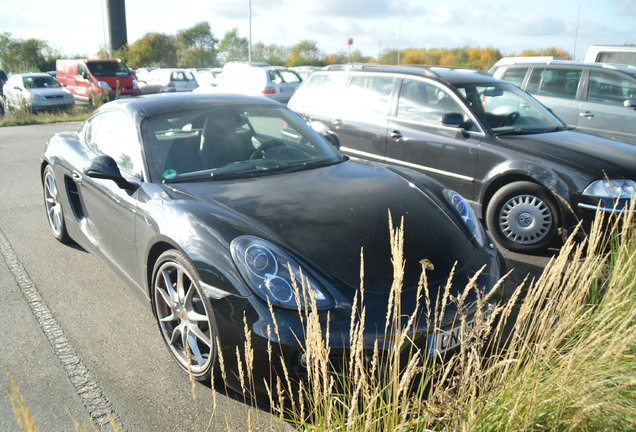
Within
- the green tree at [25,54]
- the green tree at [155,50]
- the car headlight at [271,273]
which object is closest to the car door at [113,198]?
the car headlight at [271,273]

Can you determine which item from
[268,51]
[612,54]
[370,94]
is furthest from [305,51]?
[370,94]

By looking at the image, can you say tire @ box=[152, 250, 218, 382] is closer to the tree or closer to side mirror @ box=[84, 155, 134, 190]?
side mirror @ box=[84, 155, 134, 190]

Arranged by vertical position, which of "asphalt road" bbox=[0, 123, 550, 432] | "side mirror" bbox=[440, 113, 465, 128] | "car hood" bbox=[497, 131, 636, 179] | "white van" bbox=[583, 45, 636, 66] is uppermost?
"white van" bbox=[583, 45, 636, 66]

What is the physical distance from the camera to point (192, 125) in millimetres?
3820

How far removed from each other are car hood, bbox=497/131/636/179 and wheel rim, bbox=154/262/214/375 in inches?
138

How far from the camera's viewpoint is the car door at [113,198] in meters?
3.50

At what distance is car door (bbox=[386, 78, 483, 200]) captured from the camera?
18.0 ft

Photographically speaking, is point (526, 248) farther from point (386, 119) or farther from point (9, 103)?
point (9, 103)

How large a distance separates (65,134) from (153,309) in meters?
2.67

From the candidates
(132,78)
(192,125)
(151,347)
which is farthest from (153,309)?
(132,78)

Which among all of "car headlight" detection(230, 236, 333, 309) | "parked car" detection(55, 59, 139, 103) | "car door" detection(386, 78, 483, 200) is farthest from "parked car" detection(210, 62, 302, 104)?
"car headlight" detection(230, 236, 333, 309)

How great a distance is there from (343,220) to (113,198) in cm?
167

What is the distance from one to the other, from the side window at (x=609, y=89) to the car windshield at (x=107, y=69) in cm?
2026

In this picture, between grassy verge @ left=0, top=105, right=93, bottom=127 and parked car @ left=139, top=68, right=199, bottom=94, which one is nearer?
grassy verge @ left=0, top=105, right=93, bottom=127
